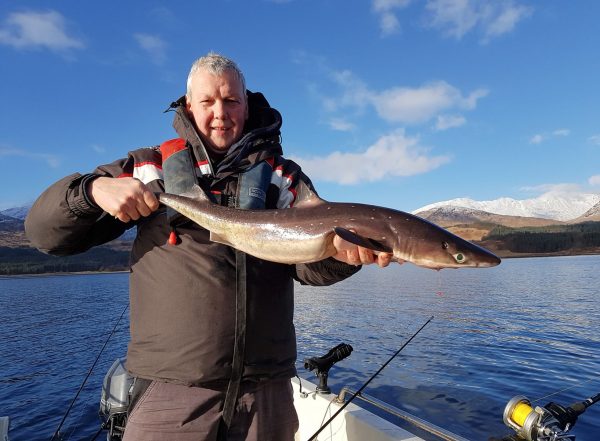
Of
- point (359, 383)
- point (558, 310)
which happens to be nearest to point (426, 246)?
point (359, 383)

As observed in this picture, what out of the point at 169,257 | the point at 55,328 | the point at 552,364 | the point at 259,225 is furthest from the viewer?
the point at 55,328

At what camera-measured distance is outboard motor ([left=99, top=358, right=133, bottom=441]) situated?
18.7 ft

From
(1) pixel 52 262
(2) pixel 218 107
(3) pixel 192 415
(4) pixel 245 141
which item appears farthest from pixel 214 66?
(1) pixel 52 262

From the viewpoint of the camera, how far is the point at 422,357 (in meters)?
16.0

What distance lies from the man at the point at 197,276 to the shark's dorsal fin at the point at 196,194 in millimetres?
73

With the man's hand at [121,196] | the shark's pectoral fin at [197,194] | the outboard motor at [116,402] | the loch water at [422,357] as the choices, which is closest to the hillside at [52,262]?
the loch water at [422,357]

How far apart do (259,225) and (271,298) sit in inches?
27.2

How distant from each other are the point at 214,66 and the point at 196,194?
107cm

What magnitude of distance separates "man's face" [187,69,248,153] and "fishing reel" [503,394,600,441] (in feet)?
12.6

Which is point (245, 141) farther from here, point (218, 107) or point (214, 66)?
point (214, 66)

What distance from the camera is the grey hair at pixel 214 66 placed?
3387 mm

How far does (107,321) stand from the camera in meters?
29.6

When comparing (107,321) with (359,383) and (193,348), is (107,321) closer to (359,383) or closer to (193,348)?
(359,383)

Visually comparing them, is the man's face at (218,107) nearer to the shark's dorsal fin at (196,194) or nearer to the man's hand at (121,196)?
the shark's dorsal fin at (196,194)
